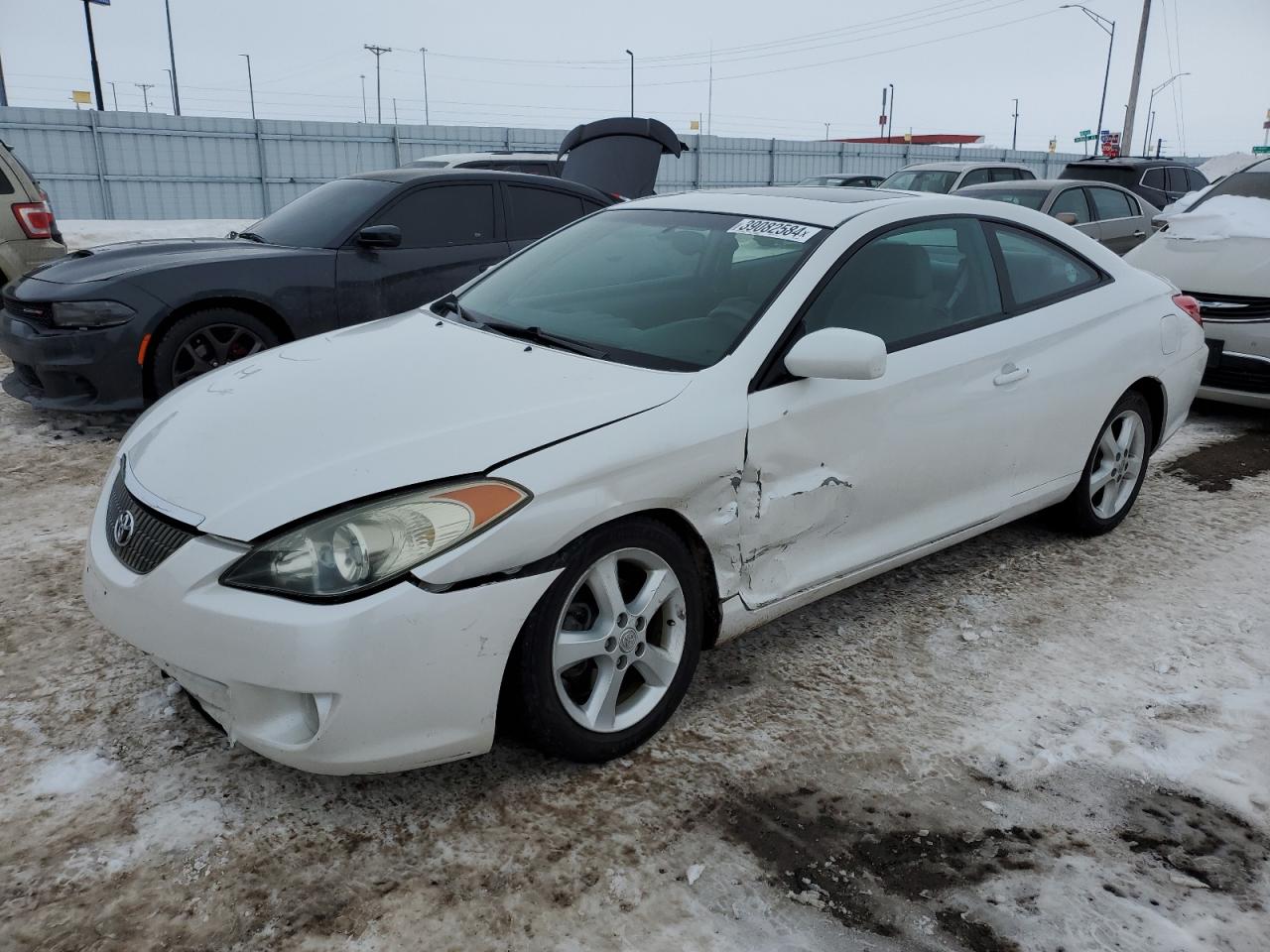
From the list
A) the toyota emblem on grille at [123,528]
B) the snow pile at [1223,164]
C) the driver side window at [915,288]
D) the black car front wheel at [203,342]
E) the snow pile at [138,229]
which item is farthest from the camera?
the snow pile at [1223,164]

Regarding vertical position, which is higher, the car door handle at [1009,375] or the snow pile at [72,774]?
the car door handle at [1009,375]

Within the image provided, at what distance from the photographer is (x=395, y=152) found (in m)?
27.4

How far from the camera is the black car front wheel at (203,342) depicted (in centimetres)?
577

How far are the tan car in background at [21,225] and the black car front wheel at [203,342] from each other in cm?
288

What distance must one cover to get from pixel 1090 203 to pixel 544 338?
9952mm

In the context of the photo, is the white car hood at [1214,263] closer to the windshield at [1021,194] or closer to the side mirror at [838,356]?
the windshield at [1021,194]

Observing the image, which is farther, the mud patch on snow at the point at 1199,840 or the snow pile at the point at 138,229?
the snow pile at the point at 138,229

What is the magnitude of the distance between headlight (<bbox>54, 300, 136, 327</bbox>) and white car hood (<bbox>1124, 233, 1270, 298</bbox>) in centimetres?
642

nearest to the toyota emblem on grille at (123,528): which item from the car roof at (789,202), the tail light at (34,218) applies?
the car roof at (789,202)

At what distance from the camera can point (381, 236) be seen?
242 inches

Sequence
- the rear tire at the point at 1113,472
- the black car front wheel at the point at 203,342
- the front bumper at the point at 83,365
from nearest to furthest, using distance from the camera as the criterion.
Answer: the rear tire at the point at 1113,472 < the front bumper at the point at 83,365 < the black car front wheel at the point at 203,342

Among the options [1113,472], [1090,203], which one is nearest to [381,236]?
[1113,472]

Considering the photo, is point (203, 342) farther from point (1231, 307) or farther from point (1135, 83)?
point (1135, 83)

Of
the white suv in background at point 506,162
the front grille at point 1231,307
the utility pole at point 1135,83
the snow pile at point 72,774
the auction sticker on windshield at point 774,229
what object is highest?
the utility pole at point 1135,83
